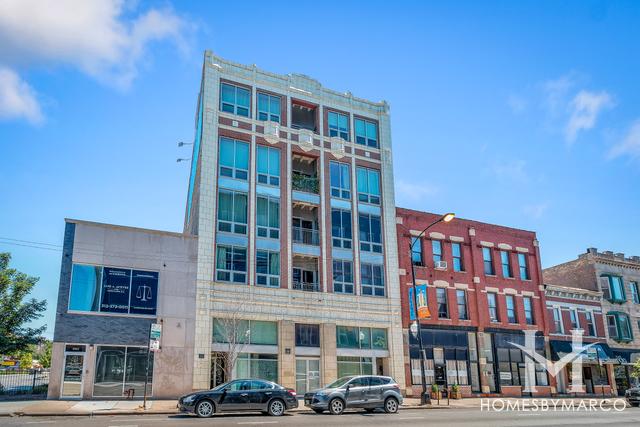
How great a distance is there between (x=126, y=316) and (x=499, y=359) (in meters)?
26.7

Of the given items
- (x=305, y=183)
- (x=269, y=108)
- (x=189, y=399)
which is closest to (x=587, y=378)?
(x=305, y=183)

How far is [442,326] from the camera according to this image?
3831 centimetres

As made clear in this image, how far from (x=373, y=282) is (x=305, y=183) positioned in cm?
829

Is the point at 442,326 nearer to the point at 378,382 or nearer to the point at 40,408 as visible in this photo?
the point at 378,382

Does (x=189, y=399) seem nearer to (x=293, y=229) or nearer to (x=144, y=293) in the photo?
(x=144, y=293)

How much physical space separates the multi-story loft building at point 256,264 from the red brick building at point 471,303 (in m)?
1.92

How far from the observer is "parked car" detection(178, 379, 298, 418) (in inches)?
803

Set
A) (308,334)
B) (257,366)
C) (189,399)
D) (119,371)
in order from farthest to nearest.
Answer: (308,334)
(257,366)
(119,371)
(189,399)

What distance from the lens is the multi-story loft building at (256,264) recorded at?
28141 millimetres

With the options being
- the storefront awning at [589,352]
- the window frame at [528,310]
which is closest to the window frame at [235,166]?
the window frame at [528,310]

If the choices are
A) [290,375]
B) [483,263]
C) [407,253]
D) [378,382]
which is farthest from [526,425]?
[483,263]

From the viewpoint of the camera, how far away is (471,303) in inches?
1591

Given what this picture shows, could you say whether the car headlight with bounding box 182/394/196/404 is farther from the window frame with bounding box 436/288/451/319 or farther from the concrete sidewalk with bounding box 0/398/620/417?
the window frame with bounding box 436/288/451/319

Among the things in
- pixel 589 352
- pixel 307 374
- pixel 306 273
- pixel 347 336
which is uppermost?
pixel 306 273
